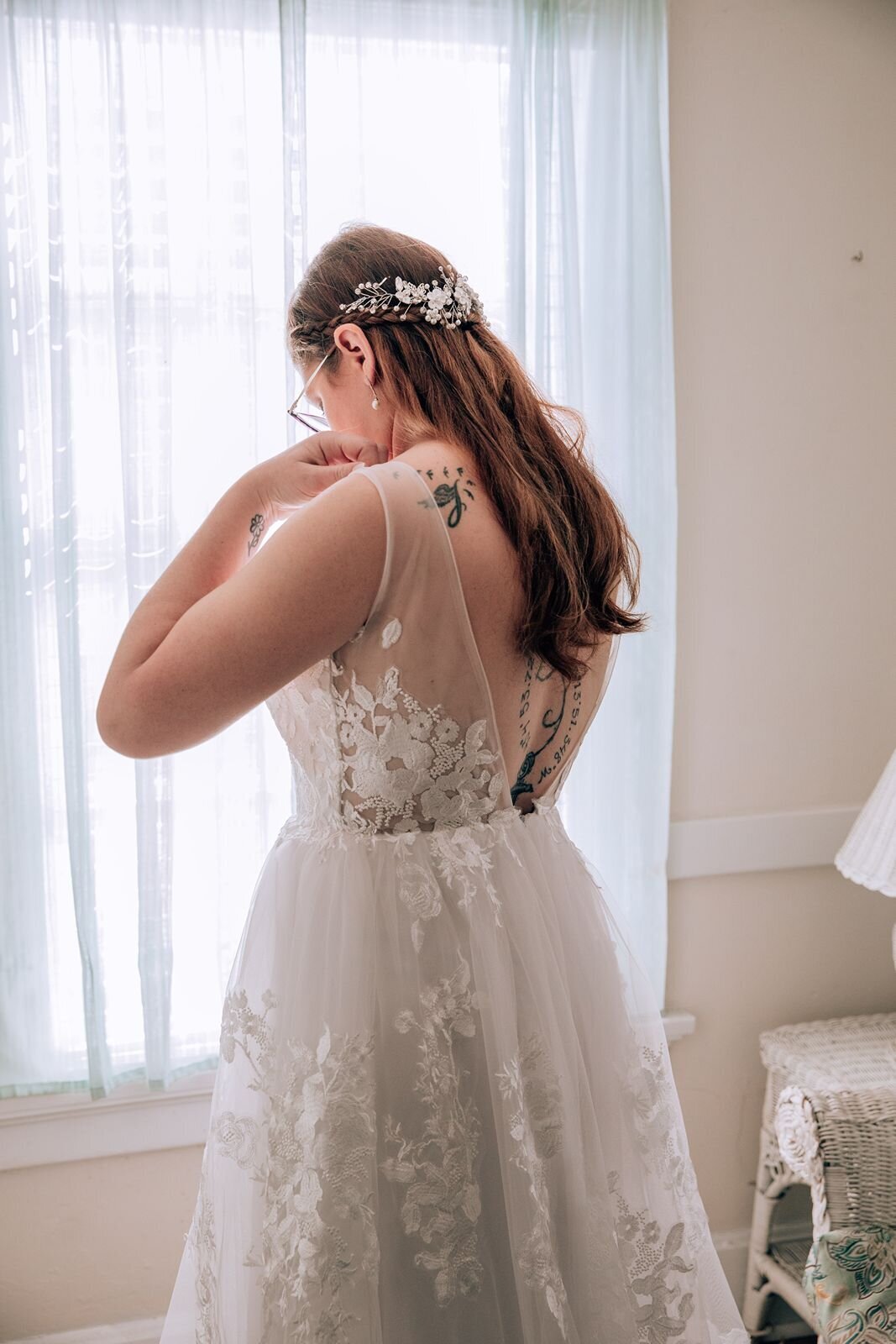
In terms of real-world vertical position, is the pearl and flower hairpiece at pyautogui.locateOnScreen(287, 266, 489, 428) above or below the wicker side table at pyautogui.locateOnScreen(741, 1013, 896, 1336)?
above

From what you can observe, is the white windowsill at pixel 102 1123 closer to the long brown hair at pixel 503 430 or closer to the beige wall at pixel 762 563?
the beige wall at pixel 762 563

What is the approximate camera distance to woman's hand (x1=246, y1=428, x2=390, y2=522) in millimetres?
1142

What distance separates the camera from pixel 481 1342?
1.06 metres

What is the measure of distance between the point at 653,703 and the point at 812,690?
1.33ft

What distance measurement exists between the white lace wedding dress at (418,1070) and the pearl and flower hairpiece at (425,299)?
0.22 meters

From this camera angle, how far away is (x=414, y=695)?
1.04 m

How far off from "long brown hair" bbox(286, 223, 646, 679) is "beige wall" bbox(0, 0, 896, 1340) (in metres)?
1.17

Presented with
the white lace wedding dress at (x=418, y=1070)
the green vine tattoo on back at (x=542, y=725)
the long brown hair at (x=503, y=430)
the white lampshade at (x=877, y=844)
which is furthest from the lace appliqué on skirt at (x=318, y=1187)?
the white lampshade at (x=877, y=844)

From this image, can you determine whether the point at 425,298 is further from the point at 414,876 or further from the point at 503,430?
the point at 414,876

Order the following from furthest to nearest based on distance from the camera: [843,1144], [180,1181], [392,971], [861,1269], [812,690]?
1. [812,690]
2. [180,1181]
3. [843,1144]
4. [861,1269]
5. [392,971]

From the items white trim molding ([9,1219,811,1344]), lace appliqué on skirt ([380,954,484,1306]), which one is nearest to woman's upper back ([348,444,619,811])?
lace appliqué on skirt ([380,954,484,1306])

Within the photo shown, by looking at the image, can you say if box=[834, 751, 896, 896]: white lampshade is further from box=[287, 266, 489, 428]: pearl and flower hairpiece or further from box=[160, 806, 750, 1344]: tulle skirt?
box=[287, 266, 489, 428]: pearl and flower hairpiece

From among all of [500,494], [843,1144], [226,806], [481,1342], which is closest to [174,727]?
[500,494]

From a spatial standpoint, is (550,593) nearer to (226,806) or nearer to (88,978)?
(226,806)
